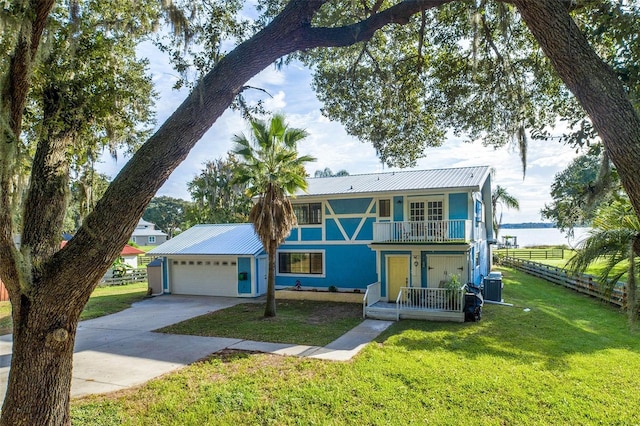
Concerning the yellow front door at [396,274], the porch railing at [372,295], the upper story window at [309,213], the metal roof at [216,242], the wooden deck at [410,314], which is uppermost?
the upper story window at [309,213]

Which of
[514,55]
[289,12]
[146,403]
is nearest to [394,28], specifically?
[514,55]

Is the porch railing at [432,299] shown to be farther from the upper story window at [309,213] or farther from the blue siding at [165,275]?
the blue siding at [165,275]

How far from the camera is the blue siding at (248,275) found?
16922 millimetres

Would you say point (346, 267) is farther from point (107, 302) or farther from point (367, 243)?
point (107, 302)

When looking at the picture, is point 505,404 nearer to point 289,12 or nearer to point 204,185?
point 289,12

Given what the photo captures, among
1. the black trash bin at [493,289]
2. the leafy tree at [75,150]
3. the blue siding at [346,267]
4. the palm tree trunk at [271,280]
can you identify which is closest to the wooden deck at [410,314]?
the blue siding at [346,267]

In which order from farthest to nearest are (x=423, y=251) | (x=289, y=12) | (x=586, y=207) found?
(x=423, y=251) < (x=586, y=207) < (x=289, y=12)

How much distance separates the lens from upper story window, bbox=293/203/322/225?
1634 cm

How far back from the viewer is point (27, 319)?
3.23m

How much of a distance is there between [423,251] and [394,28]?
29.3 feet

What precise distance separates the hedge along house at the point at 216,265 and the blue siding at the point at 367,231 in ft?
15.5

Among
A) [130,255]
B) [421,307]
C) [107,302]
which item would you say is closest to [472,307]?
[421,307]

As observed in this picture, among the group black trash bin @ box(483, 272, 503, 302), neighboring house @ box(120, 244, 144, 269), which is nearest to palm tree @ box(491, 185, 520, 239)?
black trash bin @ box(483, 272, 503, 302)

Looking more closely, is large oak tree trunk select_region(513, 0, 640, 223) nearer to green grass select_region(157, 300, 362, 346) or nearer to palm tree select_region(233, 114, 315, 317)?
green grass select_region(157, 300, 362, 346)
